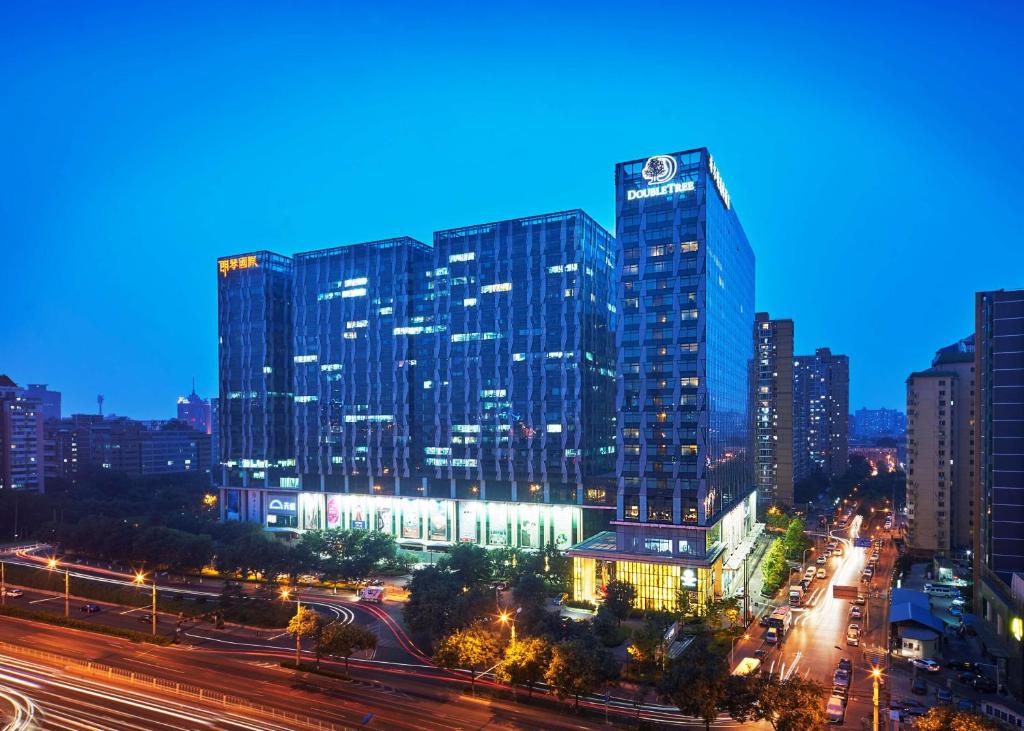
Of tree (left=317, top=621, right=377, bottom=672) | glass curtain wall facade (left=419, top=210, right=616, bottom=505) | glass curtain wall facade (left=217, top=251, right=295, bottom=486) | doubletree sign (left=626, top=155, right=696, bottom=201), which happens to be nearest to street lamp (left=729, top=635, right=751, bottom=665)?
tree (left=317, top=621, right=377, bottom=672)

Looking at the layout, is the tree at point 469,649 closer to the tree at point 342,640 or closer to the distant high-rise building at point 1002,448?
the tree at point 342,640

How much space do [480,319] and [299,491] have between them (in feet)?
A: 203

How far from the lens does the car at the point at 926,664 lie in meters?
69.2

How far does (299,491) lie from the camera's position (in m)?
159

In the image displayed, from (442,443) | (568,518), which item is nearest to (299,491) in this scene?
(442,443)

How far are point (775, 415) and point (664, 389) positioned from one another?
100419mm

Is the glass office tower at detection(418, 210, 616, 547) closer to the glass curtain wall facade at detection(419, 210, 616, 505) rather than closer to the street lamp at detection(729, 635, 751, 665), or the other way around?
the glass curtain wall facade at detection(419, 210, 616, 505)

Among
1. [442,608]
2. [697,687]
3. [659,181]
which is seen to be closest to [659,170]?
[659,181]

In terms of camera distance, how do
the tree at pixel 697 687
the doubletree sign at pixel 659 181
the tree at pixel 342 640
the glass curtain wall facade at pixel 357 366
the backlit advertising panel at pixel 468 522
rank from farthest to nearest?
the glass curtain wall facade at pixel 357 366
the backlit advertising panel at pixel 468 522
the doubletree sign at pixel 659 181
the tree at pixel 342 640
the tree at pixel 697 687

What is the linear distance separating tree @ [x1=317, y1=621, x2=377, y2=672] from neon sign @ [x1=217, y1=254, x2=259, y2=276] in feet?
397

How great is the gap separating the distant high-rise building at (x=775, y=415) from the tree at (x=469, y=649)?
140m

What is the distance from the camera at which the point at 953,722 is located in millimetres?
43281

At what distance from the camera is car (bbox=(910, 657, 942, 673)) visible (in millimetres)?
69188

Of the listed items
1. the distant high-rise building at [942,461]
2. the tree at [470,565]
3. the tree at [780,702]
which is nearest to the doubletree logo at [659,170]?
the tree at [470,565]
